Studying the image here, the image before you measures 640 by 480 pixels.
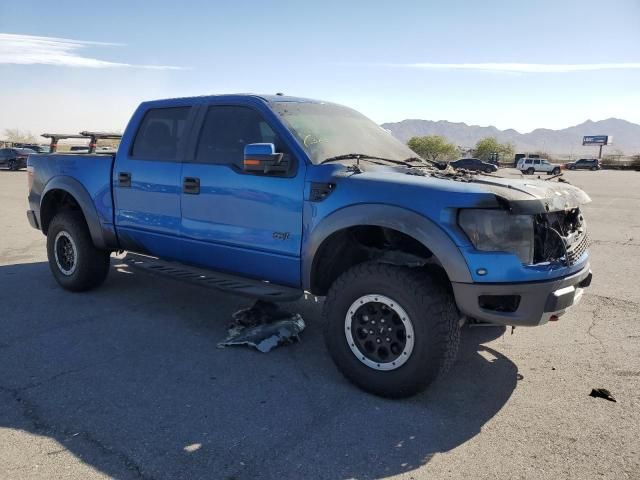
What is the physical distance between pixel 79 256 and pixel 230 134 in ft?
7.51

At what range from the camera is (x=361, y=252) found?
13.3ft

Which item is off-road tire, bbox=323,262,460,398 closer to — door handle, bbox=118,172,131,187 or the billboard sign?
door handle, bbox=118,172,131,187

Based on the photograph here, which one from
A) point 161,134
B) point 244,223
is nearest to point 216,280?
point 244,223

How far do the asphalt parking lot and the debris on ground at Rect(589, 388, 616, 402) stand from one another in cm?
5

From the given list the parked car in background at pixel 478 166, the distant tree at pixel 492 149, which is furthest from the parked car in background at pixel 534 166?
the distant tree at pixel 492 149

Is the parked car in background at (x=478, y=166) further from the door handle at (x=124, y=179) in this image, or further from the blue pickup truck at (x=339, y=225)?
the door handle at (x=124, y=179)

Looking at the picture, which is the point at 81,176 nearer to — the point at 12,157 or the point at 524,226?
the point at 524,226

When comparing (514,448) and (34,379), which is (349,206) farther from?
(34,379)

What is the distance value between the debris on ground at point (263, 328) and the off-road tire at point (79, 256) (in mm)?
1860

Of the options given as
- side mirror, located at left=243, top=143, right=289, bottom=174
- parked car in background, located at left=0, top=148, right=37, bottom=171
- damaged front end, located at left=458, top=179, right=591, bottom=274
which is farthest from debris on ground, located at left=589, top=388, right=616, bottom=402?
parked car in background, located at left=0, top=148, right=37, bottom=171

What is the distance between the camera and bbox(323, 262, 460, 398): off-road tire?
10.7 ft

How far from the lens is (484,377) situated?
388 centimetres

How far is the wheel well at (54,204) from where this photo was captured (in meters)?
5.86

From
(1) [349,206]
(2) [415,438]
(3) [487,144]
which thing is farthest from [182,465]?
(3) [487,144]
